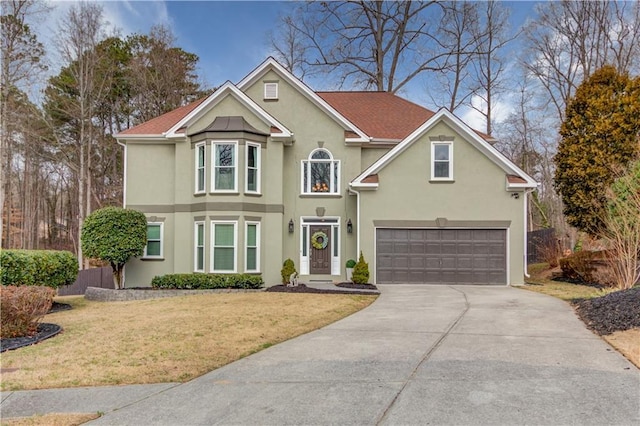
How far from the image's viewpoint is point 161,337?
8.25m

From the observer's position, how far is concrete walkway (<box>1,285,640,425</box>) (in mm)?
4574

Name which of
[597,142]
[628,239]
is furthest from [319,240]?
[597,142]

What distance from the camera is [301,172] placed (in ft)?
60.2

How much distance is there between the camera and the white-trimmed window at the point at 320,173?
721 inches

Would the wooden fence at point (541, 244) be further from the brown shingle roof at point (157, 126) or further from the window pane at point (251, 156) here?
the brown shingle roof at point (157, 126)

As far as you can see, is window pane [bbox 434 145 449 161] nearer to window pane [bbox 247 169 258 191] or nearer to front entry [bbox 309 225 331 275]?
front entry [bbox 309 225 331 275]

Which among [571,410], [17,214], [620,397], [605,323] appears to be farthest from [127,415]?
[17,214]

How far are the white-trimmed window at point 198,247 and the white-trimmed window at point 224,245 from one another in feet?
2.11

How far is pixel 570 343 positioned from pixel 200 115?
48.0 feet

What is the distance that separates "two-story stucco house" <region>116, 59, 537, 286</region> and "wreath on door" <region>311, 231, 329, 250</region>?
0.04 m

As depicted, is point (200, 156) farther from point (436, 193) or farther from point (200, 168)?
point (436, 193)

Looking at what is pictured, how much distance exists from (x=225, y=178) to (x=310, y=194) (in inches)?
135

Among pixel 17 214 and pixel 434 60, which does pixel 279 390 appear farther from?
pixel 17 214

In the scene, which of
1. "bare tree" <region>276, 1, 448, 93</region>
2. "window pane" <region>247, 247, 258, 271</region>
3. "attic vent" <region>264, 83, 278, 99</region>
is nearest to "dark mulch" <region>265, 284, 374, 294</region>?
"window pane" <region>247, 247, 258, 271</region>
